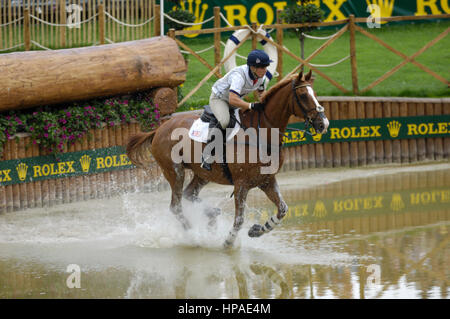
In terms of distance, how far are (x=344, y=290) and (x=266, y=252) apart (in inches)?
73.3

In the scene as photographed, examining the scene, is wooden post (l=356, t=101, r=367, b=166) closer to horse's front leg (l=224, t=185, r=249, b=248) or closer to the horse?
the horse

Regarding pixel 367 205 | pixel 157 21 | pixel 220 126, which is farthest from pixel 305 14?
pixel 220 126

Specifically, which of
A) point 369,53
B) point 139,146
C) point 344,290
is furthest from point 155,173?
point 369,53

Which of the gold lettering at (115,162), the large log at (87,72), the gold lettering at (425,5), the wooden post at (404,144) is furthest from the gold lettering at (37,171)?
the gold lettering at (425,5)

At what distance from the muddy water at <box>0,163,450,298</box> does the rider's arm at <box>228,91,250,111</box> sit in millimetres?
1773

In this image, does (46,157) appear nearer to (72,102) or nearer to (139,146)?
(72,102)

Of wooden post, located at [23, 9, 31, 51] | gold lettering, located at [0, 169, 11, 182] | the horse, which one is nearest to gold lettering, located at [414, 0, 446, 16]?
wooden post, located at [23, 9, 31, 51]

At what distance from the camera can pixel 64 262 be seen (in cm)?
896

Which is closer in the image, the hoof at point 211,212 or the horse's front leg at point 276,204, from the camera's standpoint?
the horse's front leg at point 276,204

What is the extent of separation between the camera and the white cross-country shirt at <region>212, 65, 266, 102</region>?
9.08 metres

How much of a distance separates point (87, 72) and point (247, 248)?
4.83m

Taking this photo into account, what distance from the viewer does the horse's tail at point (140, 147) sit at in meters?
10.7

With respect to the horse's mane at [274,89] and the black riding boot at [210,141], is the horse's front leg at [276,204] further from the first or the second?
the horse's mane at [274,89]

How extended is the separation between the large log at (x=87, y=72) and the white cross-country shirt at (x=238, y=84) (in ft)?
12.7
